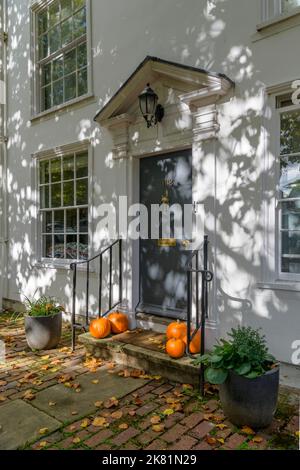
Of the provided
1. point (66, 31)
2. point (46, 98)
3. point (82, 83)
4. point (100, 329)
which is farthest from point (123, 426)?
point (66, 31)

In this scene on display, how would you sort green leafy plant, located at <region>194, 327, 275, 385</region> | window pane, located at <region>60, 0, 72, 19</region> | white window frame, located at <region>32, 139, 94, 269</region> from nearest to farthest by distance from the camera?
green leafy plant, located at <region>194, 327, 275, 385</region>, white window frame, located at <region>32, 139, 94, 269</region>, window pane, located at <region>60, 0, 72, 19</region>

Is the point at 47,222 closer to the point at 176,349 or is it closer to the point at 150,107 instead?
the point at 150,107

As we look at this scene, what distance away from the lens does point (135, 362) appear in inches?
147

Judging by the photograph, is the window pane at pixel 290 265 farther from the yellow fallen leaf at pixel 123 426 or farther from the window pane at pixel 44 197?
the window pane at pixel 44 197

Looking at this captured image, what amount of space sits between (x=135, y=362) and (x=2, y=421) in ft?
4.60

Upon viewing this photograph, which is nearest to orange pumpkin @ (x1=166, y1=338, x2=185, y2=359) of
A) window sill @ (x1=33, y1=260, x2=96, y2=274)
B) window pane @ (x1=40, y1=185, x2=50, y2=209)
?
window sill @ (x1=33, y1=260, x2=96, y2=274)

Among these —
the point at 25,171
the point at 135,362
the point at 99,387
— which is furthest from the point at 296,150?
the point at 25,171

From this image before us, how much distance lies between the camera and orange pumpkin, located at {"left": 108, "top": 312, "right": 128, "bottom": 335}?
435 centimetres

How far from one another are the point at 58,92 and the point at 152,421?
543 centimetres

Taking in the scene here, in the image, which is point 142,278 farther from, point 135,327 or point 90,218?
point 90,218

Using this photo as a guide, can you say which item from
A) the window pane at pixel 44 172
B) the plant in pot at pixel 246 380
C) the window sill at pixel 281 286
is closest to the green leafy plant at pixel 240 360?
the plant in pot at pixel 246 380

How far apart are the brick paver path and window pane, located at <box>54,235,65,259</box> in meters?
2.49

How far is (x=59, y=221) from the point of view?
601cm

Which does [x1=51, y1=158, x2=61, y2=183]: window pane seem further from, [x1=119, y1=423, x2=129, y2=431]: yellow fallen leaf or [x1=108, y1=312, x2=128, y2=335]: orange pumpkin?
[x1=119, y1=423, x2=129, y2=431]: yellow fallen leaf
